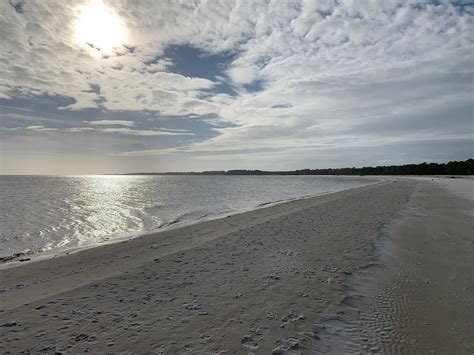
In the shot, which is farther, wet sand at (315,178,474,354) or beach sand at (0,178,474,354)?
beach sand at (0,178,474,354)

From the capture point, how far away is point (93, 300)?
20.2ft

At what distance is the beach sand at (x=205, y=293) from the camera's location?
184 inches

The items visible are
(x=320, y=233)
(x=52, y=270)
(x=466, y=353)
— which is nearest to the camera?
(x=466, y=353)

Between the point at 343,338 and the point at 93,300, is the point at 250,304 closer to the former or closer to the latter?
the point at 343,338

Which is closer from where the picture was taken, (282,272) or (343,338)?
(343,338)

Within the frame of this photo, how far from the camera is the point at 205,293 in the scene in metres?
6.44

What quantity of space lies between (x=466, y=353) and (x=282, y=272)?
13.4 feet

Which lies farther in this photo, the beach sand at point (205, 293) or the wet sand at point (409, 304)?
the beach sand at point (205, 293)

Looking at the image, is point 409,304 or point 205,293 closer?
point 409,304

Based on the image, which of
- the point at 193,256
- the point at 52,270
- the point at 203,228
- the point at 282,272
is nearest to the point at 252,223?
the point at 203,228

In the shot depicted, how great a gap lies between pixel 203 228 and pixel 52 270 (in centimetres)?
736

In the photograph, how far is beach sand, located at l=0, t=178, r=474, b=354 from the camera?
4.68 meters

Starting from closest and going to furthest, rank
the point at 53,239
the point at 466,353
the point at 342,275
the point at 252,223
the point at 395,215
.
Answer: the point at 466,353 < the point at 342,275 < the point at 53,239 < the point at 252,223 < the point at 395,215

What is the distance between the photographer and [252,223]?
1570 cm
